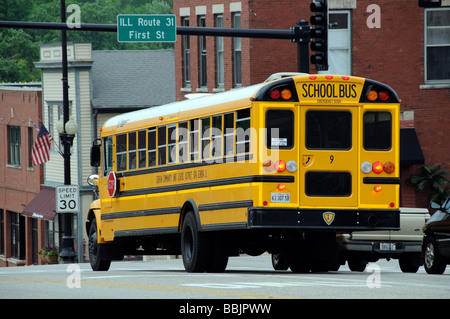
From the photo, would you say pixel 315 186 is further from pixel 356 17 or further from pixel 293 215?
pixel 356 17

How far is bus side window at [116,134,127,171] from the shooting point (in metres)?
22.0

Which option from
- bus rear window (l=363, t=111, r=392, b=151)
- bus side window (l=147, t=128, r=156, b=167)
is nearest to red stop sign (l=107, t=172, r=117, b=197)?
bus side window (l=147, t=128, r=156, b=167)

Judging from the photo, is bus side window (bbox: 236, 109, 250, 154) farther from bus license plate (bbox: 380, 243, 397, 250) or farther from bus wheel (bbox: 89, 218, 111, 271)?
bus wheel (bbox: 89, 218, 111, 271)

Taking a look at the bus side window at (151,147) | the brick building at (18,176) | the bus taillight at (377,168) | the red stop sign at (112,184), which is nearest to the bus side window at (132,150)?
the red stop sign at (112,184)

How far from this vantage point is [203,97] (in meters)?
19.1

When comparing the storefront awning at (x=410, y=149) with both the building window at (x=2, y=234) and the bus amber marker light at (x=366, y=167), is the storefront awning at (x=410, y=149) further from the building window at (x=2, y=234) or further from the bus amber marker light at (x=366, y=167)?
the building window at (x=2, y=234)

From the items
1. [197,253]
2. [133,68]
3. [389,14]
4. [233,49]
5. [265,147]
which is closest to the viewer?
[265,147]

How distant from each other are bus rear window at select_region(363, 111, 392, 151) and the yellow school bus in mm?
16

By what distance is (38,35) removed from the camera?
8906 cm

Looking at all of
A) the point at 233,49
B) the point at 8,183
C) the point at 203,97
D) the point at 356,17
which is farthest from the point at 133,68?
the point at 203,97

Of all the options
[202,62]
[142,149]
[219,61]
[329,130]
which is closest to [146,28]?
[142,149]

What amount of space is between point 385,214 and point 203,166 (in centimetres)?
323

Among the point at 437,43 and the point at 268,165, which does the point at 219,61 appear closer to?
the point at 437,43

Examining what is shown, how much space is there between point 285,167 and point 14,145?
125 feet
